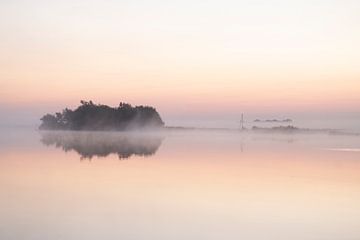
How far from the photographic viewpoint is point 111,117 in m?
68.6

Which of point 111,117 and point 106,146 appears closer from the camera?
point 106,146

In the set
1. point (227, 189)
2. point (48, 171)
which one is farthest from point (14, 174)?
point (227, 189)

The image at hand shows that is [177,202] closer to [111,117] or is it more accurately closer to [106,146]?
[106,146]

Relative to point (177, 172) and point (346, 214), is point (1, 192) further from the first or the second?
point (346, 214)

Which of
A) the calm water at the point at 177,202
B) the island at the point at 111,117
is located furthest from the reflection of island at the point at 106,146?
the island at the point at 111,117

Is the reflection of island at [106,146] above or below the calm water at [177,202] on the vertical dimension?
above

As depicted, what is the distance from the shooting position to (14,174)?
11805 millimetres

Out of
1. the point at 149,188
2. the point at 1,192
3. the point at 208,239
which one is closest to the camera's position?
the point at 208,239

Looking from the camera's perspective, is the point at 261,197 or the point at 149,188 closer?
the point at 261,197

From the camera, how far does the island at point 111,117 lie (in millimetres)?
68062

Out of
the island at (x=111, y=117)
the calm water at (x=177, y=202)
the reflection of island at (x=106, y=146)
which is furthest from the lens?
the island at (x=111, y=117)

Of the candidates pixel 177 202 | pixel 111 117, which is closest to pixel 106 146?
pixel 177 202

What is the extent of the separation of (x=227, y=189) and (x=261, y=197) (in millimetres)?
1038

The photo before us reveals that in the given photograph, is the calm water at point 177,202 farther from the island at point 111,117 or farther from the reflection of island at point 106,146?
the island at point 111,117
